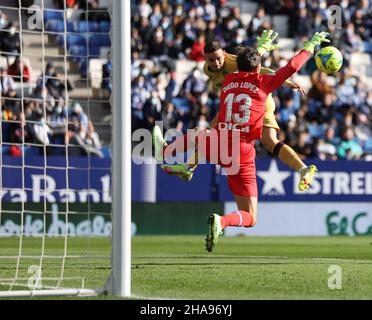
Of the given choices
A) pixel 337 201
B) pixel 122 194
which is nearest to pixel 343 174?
pixel 337 201

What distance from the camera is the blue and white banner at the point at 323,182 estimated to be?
20078 millimetres

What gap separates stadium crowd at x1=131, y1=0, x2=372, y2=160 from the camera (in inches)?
864

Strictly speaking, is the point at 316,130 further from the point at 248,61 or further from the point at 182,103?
the point at 248,61

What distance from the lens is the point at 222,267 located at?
460 inches

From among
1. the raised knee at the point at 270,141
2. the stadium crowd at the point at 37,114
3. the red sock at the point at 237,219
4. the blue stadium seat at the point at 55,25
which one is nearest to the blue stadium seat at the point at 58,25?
the blue stadium seat at the point at 55,25

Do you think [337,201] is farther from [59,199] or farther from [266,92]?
[266,92]

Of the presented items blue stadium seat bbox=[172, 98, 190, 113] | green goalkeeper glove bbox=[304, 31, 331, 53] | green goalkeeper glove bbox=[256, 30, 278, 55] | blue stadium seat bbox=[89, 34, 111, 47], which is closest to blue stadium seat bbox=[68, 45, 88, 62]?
blue stadium seat bbox=[89, 34, 111, 47]

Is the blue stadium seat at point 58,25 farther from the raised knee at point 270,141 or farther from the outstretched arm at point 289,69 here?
the outstretched arm at point 289,69

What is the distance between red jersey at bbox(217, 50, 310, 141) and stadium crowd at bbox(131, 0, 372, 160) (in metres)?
9.63

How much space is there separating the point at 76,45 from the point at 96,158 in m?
4.48

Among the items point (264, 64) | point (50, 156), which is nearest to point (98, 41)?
point (264, 64)

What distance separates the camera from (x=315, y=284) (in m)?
9.86

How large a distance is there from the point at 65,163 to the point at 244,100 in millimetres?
8007

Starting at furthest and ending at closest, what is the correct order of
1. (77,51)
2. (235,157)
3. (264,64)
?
(264,64)
(77,51)
(235,157)
